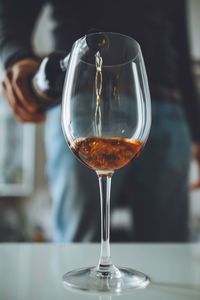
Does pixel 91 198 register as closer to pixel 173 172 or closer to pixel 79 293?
pixel 173 172

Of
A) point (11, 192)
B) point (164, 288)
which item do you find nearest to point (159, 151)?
point (164, 288)

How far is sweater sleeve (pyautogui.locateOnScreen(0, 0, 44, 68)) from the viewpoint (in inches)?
35.9

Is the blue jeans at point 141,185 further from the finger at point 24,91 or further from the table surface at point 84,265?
the table surface at point 84,265

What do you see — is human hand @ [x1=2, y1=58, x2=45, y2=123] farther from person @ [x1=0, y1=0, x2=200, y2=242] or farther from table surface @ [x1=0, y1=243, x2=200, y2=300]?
table surface @ [x1=0, y1=243, x2=200, y2=300]

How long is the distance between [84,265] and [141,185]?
0.52m

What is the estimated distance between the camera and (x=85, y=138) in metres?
Result: 0.42

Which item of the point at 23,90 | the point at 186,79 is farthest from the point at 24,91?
the point at 186,79

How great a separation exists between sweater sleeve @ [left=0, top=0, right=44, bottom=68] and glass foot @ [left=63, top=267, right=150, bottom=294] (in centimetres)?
57

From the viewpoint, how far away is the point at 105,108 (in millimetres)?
409

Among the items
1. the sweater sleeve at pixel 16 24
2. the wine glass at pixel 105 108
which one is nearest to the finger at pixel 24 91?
the sweater sleeve at pixel 16 24

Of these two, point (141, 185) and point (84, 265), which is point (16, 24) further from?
point (84, 265)

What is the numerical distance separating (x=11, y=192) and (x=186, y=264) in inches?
130

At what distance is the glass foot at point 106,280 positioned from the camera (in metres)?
0.37

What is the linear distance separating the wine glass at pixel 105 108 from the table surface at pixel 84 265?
0.08ft
